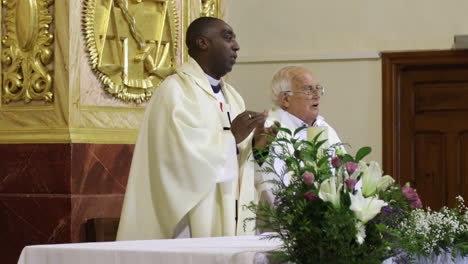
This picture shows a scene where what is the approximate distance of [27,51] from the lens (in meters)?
6.27

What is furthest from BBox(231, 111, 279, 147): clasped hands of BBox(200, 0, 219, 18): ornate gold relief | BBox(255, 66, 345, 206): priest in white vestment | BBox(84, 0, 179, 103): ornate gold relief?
BBox(200, 0, 219, 18): ornate gold relief

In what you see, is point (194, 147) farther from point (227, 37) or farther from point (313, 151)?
point (313, 151)

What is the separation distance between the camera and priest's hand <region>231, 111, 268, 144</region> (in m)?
4.83

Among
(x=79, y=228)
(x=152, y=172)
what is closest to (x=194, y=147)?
(x=152, y=172)

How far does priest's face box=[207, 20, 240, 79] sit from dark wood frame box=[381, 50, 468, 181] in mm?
2815

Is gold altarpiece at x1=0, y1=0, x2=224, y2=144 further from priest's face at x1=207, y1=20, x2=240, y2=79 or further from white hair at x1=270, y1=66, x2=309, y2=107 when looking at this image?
priest's face at x1=207, y1=20, x2=240, y2=79

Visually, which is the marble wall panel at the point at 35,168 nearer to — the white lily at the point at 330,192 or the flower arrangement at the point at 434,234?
the flower arrangement at the point at 434,234

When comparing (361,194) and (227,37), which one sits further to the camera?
(227,37)

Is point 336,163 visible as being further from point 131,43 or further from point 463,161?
point 463,161

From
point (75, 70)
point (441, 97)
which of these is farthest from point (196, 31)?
point (441, 97)

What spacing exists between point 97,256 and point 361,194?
3.12 feet

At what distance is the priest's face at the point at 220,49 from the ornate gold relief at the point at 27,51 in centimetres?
128

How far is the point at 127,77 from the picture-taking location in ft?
21.2

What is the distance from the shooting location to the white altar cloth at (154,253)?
317 centimetres
